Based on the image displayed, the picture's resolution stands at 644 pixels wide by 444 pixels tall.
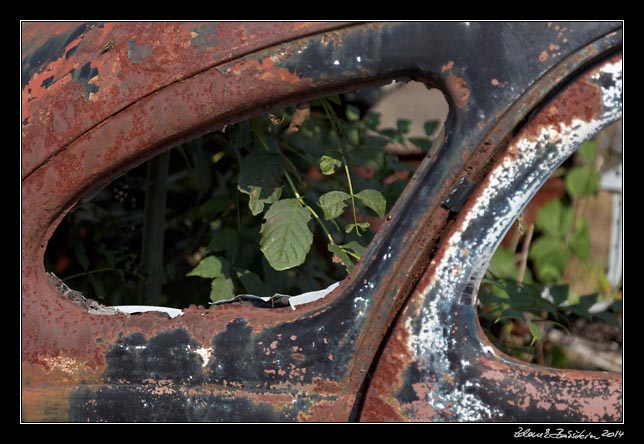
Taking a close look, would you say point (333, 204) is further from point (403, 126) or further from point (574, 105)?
point (403, 126)

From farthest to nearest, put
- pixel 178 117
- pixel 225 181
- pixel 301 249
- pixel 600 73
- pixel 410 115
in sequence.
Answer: pixel 410 115, pixel 225 181, pixel 301 249, pixel 178 117, pixel 600 73

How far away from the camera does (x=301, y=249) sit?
2113mm

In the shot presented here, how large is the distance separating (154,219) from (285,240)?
100 centimetres

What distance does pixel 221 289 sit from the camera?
7.98ft

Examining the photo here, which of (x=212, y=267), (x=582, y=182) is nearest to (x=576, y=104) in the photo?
(x=212, y=267)

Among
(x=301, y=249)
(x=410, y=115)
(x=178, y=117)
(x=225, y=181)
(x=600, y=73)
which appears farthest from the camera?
(x=410, y=115)

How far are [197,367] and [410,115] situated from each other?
428 cm

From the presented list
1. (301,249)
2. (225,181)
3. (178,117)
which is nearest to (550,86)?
(178,117)

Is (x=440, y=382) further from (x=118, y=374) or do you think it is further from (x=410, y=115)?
(x=410, y=115)

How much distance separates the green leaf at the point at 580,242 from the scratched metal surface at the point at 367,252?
3.56 metres

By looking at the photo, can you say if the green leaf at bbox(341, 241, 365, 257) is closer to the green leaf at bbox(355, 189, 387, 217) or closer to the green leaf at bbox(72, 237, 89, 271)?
the green leaf at bbox(355, 189, 387, 217)

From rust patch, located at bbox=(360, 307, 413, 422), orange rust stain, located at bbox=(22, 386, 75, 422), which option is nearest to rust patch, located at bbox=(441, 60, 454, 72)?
rust patch, located at bbox=(360, 307, 413, 422)

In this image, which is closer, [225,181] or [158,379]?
[158,379]

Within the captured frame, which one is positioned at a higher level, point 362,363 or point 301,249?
point 301,249
